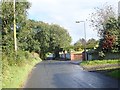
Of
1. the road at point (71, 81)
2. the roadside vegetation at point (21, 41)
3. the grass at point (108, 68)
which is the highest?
the roadside vegetation at point (21, 41)

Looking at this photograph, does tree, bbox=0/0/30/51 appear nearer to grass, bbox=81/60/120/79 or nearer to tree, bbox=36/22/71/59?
grass, bbox=81/60/120/79

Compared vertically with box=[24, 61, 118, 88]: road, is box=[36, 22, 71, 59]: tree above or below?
above

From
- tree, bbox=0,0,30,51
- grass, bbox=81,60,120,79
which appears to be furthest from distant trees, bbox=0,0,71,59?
grass, bbox=81,60,120,79

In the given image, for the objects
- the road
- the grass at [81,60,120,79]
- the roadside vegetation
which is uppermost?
the roadside vegetation

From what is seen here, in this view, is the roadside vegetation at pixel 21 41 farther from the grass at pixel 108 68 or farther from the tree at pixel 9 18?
the grass at pixel 108 68

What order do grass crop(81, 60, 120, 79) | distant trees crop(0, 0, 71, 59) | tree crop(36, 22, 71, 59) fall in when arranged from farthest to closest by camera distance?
tree crop(36, 22, 71, 59) → distant trees crop(0, 0, 71, 59) → grass crop(81, 60, 120, 79)

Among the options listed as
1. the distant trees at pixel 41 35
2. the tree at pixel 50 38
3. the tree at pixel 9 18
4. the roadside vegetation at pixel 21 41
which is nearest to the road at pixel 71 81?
the roadside vegetation at pixel 21 41

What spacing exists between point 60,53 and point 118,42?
2840 inches

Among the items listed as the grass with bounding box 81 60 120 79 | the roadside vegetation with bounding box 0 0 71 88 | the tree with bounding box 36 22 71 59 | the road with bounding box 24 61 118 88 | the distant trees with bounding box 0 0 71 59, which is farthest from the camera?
the tree with bounding box 36 22 71 59

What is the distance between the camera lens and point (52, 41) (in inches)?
4505

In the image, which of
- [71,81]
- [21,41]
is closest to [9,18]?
[21,41]

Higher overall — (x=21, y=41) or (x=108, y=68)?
(x=21, y=41)

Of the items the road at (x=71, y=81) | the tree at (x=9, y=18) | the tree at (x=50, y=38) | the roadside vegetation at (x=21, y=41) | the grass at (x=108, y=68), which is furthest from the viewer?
the tree at (x=50, y=38)

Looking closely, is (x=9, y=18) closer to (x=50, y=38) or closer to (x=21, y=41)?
(x=21, y=41)
